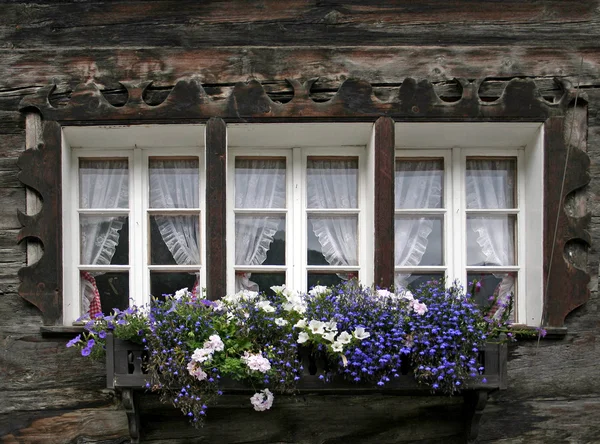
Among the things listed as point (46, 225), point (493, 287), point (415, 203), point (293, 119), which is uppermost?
point (293, 119)

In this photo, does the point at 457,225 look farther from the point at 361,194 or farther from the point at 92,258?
the point at 92,258

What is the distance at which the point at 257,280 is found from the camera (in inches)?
134

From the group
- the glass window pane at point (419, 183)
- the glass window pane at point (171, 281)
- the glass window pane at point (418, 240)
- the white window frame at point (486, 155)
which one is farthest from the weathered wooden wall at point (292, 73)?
the glass window pane at point (418, 240)

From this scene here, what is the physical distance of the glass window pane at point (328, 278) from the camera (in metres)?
3.42

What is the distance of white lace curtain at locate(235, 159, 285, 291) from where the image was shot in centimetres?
342

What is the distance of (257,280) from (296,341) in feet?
1.99

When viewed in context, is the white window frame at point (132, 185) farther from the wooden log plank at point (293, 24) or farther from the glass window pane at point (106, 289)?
the wooden log plank at point (293, 24)

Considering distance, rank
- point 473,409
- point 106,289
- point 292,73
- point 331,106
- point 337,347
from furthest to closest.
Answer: point 106,289 < point 292,73 < point 331,106 < point 473,409 < point 337,347

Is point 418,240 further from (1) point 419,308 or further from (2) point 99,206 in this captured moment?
(2) point 99,206

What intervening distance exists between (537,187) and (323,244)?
1.15 meters

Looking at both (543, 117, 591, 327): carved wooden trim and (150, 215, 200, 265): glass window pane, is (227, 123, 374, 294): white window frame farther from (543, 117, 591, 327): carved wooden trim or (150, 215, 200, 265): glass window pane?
(543, 117, 591, 327): carved wooden trim

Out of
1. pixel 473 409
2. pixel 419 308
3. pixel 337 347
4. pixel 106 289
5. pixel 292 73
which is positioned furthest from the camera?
pixel 106 289

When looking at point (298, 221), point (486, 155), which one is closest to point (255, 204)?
point (298, 221)

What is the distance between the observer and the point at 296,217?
3.42m
